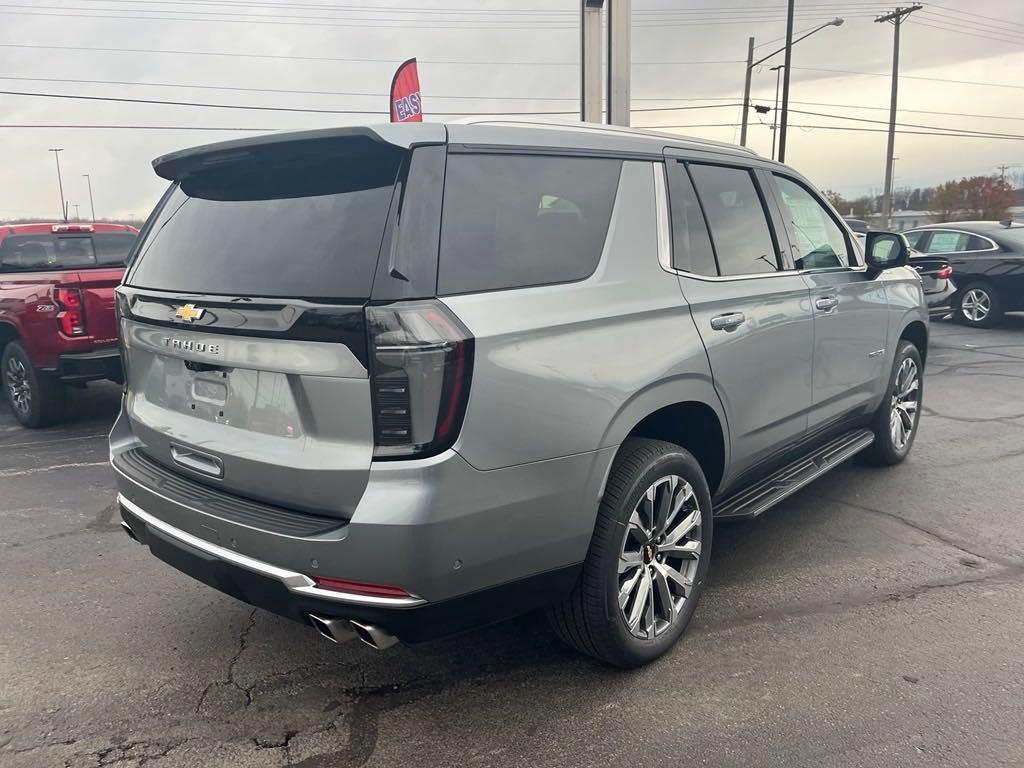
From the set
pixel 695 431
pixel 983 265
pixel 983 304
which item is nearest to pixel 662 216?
pixel 695 431

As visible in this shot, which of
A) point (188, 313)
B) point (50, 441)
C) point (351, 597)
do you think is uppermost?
point (188, 313)

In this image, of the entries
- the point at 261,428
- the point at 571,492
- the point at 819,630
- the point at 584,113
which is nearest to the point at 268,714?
the point at 261,428

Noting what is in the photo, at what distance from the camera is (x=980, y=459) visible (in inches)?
221

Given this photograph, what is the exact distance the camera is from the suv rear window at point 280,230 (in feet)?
7.72

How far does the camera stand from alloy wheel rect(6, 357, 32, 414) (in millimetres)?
7082

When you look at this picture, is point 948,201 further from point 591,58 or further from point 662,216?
point 662,216

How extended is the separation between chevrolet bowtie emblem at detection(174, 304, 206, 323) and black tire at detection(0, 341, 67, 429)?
4.94m

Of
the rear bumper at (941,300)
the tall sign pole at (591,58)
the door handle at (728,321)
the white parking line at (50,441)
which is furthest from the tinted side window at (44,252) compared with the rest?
the rear bumper at (941,300)

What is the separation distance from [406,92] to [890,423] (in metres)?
7.94

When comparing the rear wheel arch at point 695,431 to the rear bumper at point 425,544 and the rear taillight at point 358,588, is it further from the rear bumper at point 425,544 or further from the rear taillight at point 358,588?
the rear taillight at point 358,588

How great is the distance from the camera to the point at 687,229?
3.28 meters

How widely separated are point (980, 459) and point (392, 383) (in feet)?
16.4

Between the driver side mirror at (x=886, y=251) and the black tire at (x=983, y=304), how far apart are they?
9368mm

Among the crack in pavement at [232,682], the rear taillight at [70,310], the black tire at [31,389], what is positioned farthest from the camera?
the black tire at [31,389]
